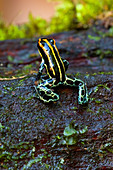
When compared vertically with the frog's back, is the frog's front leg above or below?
below

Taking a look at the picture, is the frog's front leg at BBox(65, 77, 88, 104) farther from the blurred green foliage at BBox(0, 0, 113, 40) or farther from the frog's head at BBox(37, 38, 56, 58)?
the blurred green foliage at BBox(0, 0, 113, 40)

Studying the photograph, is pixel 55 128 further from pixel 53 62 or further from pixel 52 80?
pixel 53 62

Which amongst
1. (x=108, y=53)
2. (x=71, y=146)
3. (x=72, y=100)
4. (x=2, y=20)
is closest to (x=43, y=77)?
(x=72, y=100)

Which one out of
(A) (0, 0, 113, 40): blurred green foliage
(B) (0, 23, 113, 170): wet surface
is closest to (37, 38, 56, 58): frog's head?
(B) (0, 23, 113, 170): wet surface

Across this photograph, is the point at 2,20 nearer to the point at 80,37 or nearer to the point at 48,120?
the point at 80,37

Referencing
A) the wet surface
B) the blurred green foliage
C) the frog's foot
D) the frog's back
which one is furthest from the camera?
the blurred green foliage
